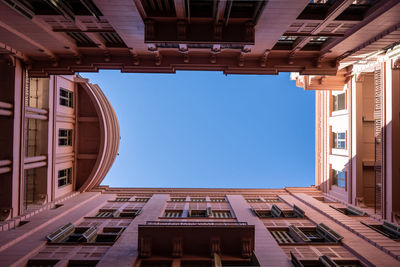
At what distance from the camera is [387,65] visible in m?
19.4

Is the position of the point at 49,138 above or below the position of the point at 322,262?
above

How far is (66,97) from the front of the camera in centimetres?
2788

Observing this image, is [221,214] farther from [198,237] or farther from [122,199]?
[122,199]

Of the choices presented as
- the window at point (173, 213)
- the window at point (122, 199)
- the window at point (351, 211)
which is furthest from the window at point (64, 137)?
the window at point (351, 211)

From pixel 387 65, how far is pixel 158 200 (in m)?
24.2

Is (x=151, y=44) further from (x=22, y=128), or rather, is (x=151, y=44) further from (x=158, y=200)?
(x=158, y=200)

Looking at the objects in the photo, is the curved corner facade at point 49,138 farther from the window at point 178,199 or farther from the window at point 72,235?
the window at point 178,199

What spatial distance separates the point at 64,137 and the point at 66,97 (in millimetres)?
4741

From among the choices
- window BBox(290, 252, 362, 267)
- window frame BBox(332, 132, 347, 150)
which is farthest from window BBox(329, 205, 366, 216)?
window BBox(290, 252, 362, 267)

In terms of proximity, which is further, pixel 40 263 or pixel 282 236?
pixel 282 236

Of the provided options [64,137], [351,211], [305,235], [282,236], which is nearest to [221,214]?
[282,236]

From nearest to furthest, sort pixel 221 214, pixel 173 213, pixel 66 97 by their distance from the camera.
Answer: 1. pixel 221 214
2. pixel 173 213
3. pixel 66 97

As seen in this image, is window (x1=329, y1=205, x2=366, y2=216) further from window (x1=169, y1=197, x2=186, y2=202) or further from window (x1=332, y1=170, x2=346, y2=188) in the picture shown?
window (x1=169, y1=197, x2=186, y2=202)

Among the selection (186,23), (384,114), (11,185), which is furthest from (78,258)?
(384,114)
